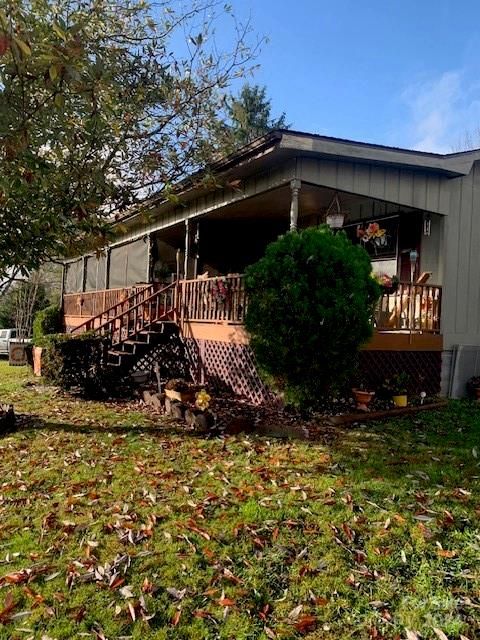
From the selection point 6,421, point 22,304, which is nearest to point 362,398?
point 6,421

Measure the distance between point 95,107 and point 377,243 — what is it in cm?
688

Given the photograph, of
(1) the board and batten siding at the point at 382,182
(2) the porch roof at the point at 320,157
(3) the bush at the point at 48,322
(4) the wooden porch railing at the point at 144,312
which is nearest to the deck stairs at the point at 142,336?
(4) the wooden porch railing at the point at 144,312

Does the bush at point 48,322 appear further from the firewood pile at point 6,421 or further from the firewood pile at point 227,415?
the firewood pile at point 6,421

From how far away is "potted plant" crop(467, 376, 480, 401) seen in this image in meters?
8.29

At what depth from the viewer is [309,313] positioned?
5832mm

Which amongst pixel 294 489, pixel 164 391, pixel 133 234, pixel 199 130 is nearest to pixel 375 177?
pixel 199 130

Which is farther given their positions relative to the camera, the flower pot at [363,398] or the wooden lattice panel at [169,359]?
the wooden lattice panel at [169,359]

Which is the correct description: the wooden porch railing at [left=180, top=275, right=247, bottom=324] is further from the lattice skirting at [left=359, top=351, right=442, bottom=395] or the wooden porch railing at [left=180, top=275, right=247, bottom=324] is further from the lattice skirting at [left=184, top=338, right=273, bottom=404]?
the lattice skirting at [left=359, top=351, right=442, bottom=395]

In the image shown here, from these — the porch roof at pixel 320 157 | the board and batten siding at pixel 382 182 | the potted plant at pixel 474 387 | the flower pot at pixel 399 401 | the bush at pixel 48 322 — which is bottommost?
the flower pot at pixel 399 401

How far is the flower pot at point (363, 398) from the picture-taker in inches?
268

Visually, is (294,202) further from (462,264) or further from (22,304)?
(22,304)

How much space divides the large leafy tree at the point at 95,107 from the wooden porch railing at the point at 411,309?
4.03 meters

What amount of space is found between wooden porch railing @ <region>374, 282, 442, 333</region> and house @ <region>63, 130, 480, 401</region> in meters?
0.02

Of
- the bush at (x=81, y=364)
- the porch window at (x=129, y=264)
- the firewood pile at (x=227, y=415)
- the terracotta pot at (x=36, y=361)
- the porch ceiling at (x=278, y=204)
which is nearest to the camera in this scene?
the firewood pile at (x=227, y=415)
